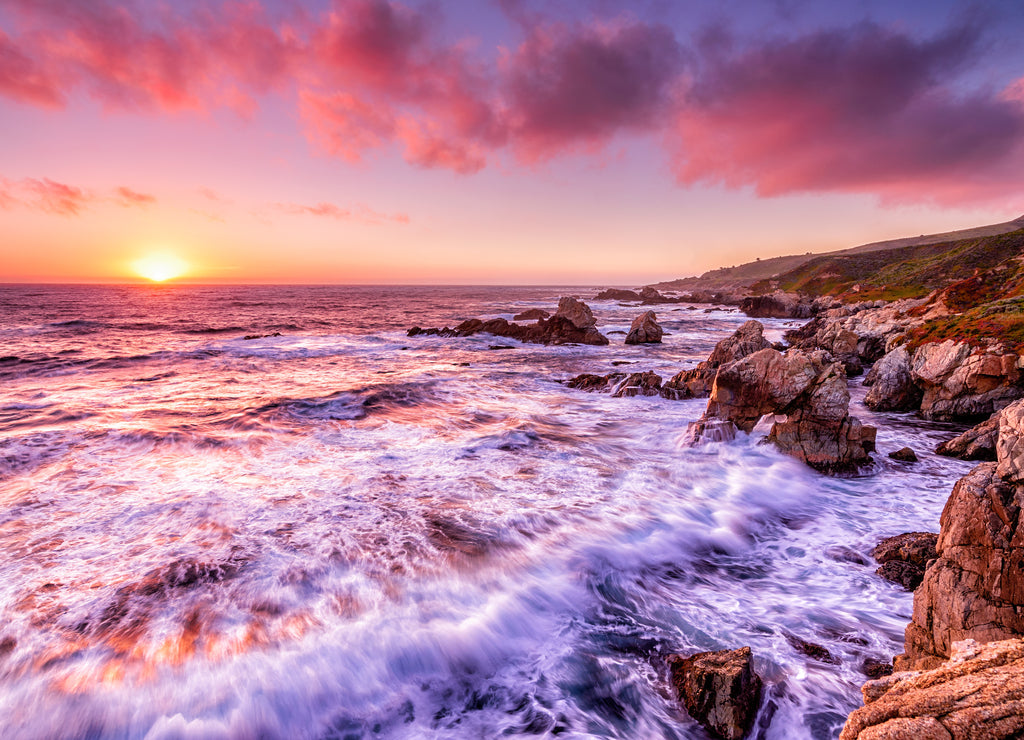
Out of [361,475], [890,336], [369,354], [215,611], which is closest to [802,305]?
[890,336]

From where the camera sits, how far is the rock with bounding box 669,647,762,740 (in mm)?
5824

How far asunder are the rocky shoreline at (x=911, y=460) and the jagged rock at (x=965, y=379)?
0.05 metres

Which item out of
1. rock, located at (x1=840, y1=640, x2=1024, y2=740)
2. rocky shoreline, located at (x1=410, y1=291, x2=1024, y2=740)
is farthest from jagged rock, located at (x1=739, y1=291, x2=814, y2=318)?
rock, located at (x1=840, y1=640, x2=1024, y2=740)

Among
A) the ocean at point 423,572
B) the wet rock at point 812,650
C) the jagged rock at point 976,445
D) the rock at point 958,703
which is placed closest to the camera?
the rock at point 958,703

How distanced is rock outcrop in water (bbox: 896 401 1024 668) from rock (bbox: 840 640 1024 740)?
2.61m

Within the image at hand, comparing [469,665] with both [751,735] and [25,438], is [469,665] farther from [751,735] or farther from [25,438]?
[25,438]

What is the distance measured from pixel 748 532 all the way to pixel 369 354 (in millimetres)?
36218

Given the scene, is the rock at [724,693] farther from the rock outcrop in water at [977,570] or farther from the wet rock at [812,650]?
the rock outcrop in water at [977,570]

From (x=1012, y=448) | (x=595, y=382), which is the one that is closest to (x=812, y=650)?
(x=1012, y=448)

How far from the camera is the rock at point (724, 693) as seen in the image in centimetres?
582

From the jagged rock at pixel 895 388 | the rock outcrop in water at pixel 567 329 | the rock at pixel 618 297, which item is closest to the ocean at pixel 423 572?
the jagged rock at pixel 895 388

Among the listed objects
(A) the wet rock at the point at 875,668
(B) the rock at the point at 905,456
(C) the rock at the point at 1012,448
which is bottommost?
(A) the wet rock at the point at 875,668

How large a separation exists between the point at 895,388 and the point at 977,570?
18.6 m

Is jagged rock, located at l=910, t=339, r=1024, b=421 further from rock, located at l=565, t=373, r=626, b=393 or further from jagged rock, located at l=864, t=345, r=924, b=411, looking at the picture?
rock, located at l=565, t=373, r=626, b=393
